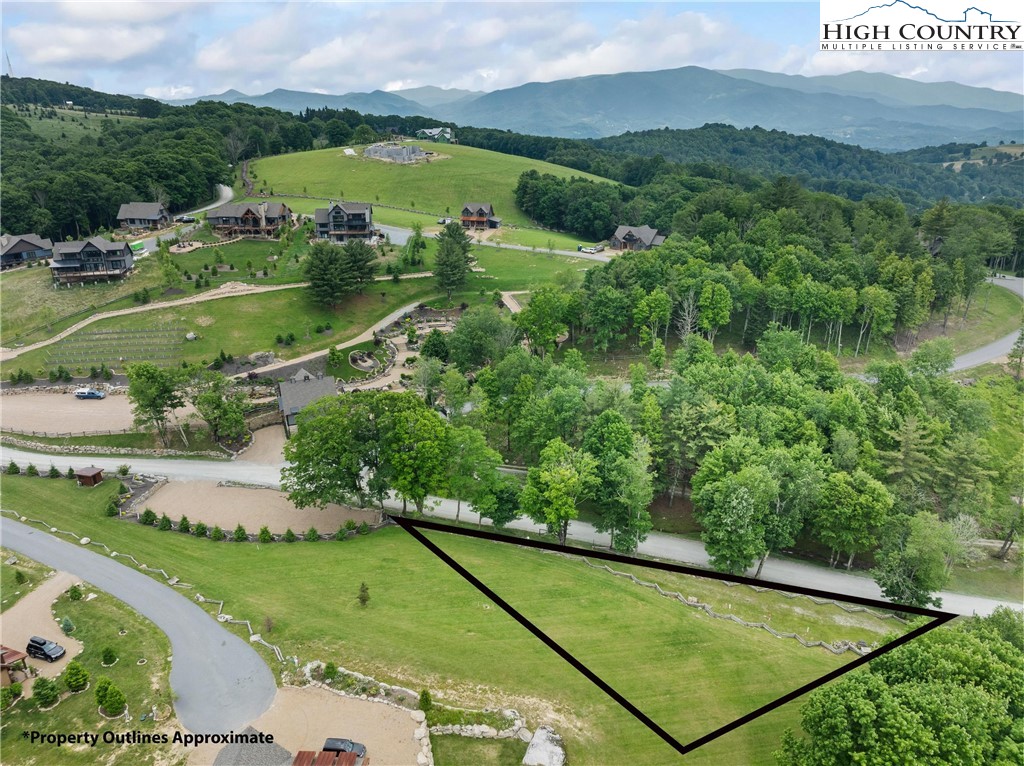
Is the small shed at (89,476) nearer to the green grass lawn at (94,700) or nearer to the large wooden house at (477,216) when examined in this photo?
the green grass lawn at (94,700)

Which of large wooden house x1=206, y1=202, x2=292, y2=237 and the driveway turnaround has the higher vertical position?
large wooden house x1=206, y1=202, x2=292, y2=237

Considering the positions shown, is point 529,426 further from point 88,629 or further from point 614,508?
point 88,629

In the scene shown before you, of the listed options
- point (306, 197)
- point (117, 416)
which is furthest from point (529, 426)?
point (306, 197)

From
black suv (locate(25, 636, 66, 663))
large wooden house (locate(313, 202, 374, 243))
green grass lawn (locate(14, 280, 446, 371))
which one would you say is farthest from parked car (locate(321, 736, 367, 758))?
large wooden house (locate(313, 202, 374, 243))

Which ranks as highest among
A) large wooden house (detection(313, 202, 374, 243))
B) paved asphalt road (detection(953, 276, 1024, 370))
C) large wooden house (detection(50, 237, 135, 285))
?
large wooden house (detection(313, 202, 374, 243))

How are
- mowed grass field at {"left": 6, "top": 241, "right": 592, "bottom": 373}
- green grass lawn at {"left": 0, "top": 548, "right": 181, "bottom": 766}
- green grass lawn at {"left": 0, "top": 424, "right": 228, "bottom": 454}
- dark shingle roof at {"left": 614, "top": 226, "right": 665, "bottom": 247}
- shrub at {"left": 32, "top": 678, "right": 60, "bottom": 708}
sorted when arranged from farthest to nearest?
dark shingle roof at {"left": 614, "top": 226, "right": 665, "bottom": 247}
mowed grass field at {"left": 6, "top": 241, "right": 592, "bottom": 373}
green grass lawn at {"left": 0, "top": 424, "right": 228, "bottom": 454}
shrub at {"left": 32, "top": 678, "right": 60, "bottom": 708}
green grass lawn at {"left": 0, "top": 548, "right": 181, "bottom": 766}

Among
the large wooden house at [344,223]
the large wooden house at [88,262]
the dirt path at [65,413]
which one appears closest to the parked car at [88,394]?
the dirt path at [65,413]

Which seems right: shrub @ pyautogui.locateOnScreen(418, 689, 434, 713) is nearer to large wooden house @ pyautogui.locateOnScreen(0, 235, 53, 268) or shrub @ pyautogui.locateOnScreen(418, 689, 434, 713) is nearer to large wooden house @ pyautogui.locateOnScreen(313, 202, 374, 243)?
large wooden house @ pyautogui.locateOnScreen(313, 202, 374, 243)
